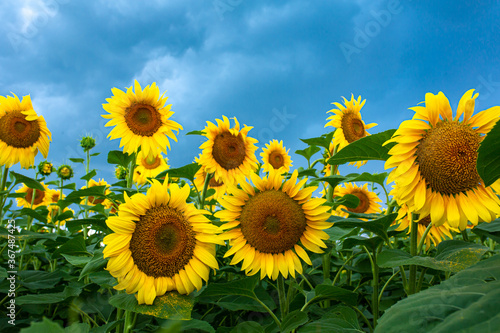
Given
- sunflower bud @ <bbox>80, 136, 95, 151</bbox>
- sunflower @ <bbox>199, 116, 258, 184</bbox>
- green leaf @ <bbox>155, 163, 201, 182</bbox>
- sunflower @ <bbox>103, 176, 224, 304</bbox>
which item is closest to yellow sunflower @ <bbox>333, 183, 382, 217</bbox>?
sunflower @ <bbox>199, 116, 258, 184</bbox>

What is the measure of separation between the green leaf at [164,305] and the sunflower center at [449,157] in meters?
1.48

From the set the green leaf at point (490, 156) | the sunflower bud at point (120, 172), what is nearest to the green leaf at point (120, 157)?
the sunflower bud at point (120, 172)

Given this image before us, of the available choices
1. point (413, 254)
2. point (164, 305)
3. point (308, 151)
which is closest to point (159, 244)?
point (164, 305)

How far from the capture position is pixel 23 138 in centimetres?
386

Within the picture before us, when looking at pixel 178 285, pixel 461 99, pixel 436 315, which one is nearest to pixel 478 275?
pixel 436 315

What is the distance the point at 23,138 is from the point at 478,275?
4212 mm

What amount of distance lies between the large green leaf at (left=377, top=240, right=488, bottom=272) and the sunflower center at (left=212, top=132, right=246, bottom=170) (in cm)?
254

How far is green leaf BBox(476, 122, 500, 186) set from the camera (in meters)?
1.15

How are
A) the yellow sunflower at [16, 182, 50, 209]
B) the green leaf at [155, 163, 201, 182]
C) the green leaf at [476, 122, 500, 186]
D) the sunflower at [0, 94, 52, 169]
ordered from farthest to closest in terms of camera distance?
the yellow sunflower at [16, 182, 50, 209] < the sunflower at [0, 94, 52, 169] < the green leaf at [155, 163, 201, 182] < the green leaf at [476, 122, 500, 186]

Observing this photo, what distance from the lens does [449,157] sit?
1.85 m

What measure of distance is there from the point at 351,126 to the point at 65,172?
4.65 meters

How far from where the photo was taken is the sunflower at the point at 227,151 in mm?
4152

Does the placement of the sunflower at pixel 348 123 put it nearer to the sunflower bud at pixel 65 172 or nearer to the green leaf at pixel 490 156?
the green leaf at pixel 490 156

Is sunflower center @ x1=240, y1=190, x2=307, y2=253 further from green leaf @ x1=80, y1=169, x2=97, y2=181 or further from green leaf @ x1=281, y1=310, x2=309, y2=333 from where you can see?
green leaf @ x1=80, y1=169, x2=97, y2=181
